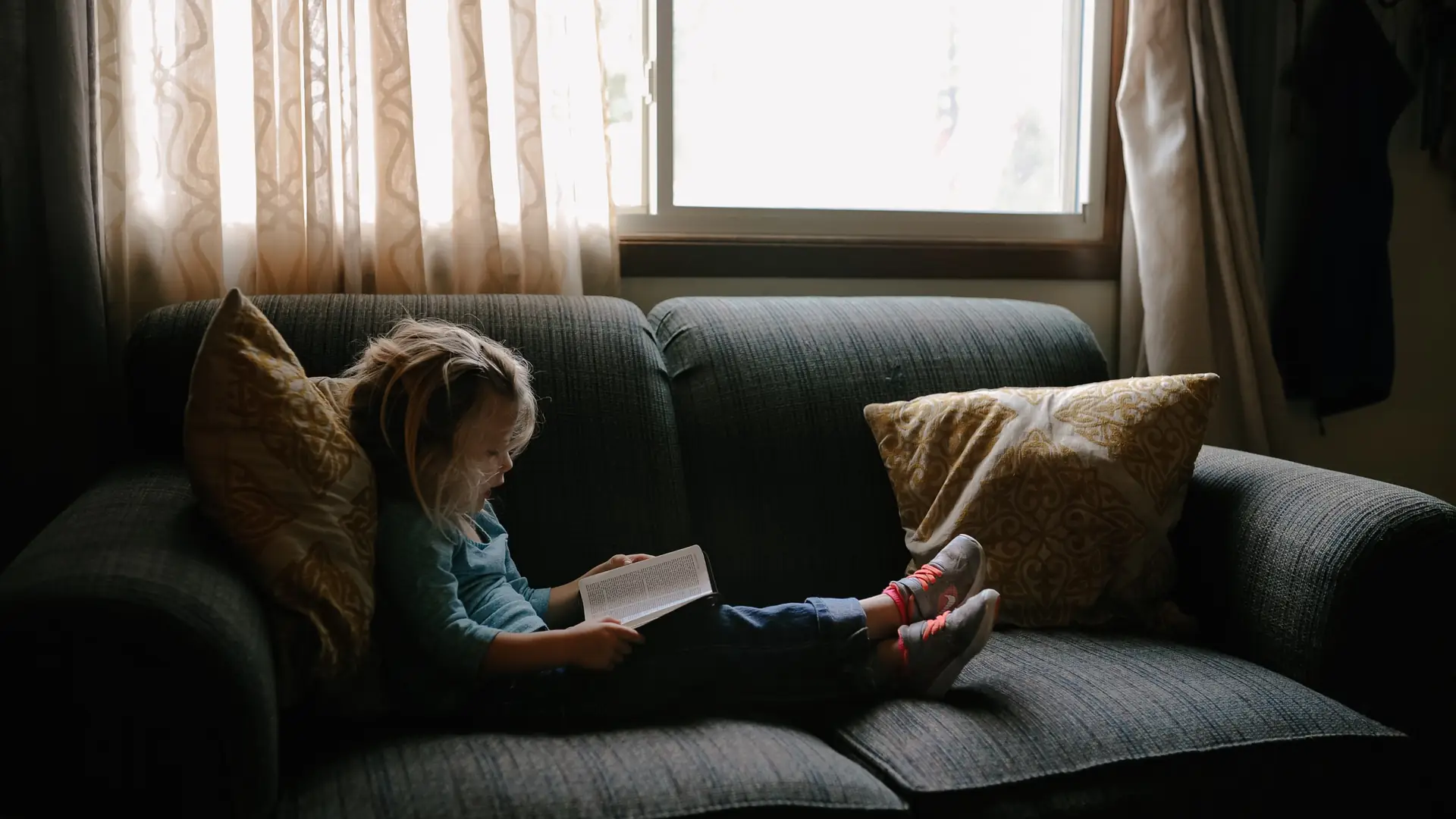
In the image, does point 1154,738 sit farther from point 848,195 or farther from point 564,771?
point 848,195

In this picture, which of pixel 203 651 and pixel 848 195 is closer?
pixel 203 651

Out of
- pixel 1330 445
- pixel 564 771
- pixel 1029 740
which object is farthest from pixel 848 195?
pixel 564 771

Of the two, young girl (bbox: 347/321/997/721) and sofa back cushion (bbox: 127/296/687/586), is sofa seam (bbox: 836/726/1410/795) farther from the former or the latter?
sofa back cushion (bbox: 127/296/687/586)

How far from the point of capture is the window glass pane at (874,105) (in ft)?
7.80

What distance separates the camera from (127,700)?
1.00 meters

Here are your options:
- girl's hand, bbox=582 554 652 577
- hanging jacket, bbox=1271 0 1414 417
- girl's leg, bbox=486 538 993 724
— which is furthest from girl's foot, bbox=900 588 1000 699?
hanging jacket, bbox=1271 0 1414 417

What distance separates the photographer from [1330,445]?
2682 mm

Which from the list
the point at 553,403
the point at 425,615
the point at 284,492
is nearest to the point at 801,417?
the point at 553,403

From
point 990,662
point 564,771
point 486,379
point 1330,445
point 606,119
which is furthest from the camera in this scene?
point 1330,445

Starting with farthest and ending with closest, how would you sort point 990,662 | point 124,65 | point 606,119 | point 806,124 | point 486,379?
point 806,124 < point 606,119 < point 124,65 < point 990,662 < point 486,379

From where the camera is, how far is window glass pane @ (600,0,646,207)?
2.27m

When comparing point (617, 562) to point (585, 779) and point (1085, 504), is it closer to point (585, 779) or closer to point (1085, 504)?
point (585, 779)

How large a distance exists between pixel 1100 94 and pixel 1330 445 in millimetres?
1034

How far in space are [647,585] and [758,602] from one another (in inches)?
13.5
